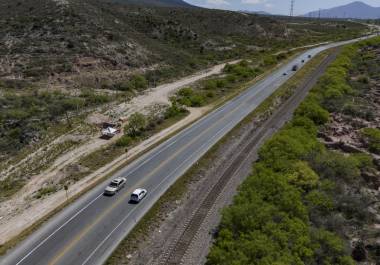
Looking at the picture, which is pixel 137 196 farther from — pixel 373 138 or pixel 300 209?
pixel 373 138

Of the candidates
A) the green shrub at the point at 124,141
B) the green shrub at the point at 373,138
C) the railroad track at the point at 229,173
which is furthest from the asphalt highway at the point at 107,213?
the green shrub at the point at 373,138

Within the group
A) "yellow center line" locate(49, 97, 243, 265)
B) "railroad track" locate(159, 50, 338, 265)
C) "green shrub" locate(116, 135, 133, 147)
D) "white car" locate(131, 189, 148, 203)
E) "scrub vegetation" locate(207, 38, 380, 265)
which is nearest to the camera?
"scrub vegetation" locate(207, 38, 380, 265)

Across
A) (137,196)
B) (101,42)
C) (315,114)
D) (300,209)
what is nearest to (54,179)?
(137,196)

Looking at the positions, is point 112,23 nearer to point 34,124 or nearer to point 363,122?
point 34,124

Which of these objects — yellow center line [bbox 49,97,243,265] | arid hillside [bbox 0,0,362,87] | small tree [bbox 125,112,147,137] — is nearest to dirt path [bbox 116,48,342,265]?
yellow center line [bbox 49,97,243,265]

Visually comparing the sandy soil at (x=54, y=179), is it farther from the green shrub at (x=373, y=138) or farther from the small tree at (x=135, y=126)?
the green shrub at (x=373, y=138)

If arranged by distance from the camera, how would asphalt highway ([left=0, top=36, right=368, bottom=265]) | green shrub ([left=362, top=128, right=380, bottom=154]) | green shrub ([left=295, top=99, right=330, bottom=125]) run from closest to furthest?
1. asphalt highway ([left=0, top=36, right=368, bottom=265])
2. green shrub ([left=362, top=128, right=380, bottom=154])
3. green shrub ([left=295, top=99, right=330, bottom=125])

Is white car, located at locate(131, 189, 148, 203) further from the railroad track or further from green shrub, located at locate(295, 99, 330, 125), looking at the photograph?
green shrub, located at locate(295, 99, 330, 125)
